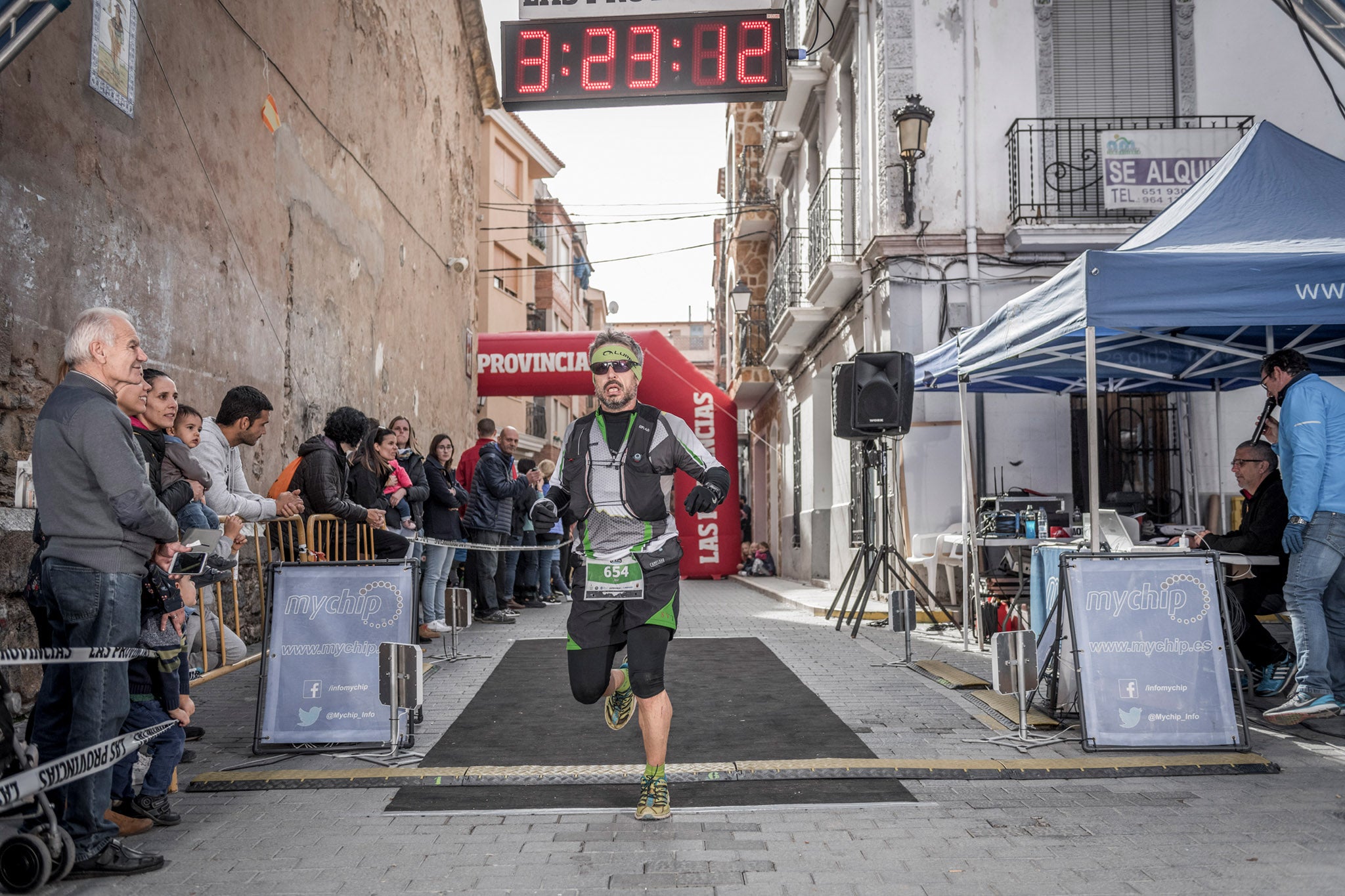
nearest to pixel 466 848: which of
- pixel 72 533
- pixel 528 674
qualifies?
pixel 72 533

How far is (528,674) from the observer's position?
25.7ft

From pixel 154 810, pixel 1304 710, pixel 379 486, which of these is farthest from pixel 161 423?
pixel 1304 710

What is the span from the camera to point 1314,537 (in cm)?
579

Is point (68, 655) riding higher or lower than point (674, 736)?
higher

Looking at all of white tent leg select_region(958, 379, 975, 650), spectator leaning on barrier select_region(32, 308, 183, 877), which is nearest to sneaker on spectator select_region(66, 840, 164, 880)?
spectator leaning on barrier select_region(32, 308, 183, 877)

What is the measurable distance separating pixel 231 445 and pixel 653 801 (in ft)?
11.2

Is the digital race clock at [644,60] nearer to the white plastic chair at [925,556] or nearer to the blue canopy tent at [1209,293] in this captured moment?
the blue canopy tent at [1209,293]

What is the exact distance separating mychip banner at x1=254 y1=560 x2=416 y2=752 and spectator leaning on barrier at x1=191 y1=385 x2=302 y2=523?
2.52ft

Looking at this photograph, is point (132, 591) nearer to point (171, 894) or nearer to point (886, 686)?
point (171, 894)

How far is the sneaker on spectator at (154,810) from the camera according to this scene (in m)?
4.12

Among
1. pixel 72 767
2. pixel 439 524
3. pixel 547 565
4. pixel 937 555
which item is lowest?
pixel 547 565

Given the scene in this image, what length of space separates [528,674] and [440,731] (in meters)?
2.01

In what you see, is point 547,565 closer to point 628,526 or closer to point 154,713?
point 628,526

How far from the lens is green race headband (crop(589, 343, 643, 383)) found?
14.9ft
